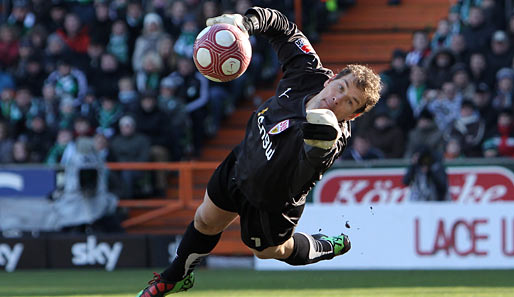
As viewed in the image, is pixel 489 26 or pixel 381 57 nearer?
pixel 489 26


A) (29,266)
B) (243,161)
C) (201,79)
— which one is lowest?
(29,266)

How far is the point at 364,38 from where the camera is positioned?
58.6ft

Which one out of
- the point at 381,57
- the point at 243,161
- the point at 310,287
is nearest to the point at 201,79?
the point at 381,57

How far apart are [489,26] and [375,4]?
3871 mm

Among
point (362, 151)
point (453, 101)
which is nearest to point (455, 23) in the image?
point (453, 101)

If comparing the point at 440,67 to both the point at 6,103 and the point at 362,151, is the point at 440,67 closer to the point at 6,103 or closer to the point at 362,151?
the point at 362,151

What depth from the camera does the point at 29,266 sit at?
547 inches

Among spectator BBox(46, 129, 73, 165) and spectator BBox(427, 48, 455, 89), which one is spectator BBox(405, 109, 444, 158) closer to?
spectator BBox(427, 48, 455, 89)

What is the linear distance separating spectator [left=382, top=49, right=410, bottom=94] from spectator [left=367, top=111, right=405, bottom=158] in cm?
65

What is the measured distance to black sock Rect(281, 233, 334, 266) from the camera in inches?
303

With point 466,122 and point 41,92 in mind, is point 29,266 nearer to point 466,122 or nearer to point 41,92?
point 41,92

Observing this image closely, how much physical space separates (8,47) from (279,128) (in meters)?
11.0

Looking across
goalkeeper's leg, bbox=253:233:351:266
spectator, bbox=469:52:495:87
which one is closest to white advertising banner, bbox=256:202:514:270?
spectator, bbox=469:52:495:87

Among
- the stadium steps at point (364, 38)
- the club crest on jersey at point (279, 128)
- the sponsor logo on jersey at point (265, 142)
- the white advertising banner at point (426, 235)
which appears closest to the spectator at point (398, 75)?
the stadium steps at point (364, 38)
